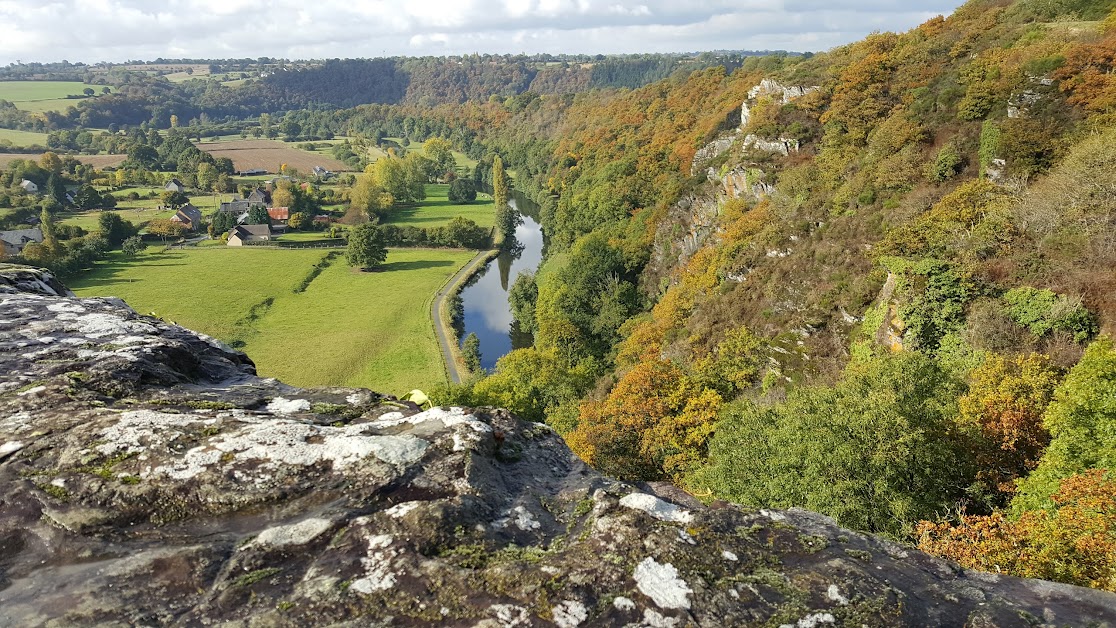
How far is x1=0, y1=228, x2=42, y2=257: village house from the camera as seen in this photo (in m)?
85.4

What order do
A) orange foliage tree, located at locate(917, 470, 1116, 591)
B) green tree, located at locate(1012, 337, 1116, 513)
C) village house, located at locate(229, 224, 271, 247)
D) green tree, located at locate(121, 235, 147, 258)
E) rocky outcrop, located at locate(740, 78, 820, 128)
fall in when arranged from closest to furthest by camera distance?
1. orange foliage tree, located at locate(917, 470, 1116, 591)
2. green tree, located at locate(1012, 337, 1116, 513)
3. rocky outcrop, located at locate(740, 78, 820, 128)
4. green tree, located at locate(121, 235, 147, 258)
5. village house, located at locate(229, 224, 271, 247)

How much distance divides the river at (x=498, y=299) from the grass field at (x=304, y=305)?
476 cm

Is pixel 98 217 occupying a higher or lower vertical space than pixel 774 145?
lower

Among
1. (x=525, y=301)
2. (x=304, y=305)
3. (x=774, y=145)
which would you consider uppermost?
(x=774, y=145)

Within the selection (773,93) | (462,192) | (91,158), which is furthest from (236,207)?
(773,93)

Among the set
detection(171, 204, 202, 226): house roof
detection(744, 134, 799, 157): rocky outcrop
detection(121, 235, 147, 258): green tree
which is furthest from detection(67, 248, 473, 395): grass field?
detection(744, 134, 799, 157): rocky outcrop

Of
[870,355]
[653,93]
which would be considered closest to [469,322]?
[870,355]

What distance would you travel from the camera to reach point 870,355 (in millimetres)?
30141

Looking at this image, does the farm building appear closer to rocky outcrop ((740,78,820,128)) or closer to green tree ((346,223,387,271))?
green tree ((346,223,387,271))

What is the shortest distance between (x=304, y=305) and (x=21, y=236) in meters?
54.7

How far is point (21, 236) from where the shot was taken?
297ft

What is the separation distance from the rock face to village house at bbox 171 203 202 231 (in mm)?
113693

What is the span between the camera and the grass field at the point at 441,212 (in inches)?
4663

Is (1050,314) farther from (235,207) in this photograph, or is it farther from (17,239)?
(235,207)
